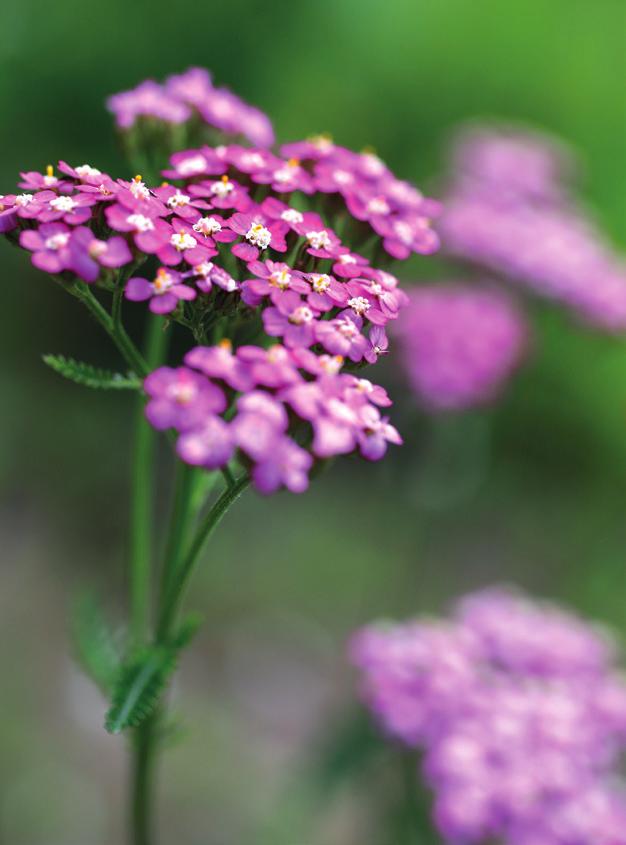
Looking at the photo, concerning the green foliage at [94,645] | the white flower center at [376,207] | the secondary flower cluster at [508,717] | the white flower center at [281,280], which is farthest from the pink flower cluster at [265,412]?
the secondary flower cluster at [508,717]

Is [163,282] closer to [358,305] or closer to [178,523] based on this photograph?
[358,305]

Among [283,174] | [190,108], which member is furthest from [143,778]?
[190,108]

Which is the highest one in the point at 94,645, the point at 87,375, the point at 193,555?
the point at 87,375

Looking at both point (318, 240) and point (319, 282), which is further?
point (318, 240)

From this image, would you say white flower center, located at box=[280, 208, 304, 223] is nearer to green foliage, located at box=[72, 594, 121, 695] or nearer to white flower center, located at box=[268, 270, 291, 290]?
white flower center, located at box=[268, 270, 291, 290]

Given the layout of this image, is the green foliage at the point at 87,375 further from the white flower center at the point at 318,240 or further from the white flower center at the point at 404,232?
the white flower center at the point at 404,232

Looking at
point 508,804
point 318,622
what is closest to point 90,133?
point 318,622
